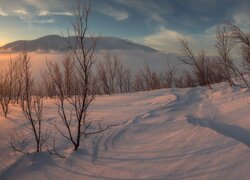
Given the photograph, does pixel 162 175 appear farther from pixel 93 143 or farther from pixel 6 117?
pixel 6 117

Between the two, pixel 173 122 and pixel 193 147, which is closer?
pixel 193 147

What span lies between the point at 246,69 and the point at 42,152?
35.9 ft

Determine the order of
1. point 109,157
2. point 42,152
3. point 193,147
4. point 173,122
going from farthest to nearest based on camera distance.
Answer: point 173,122, point 42,152, point 109,157, point 193,147

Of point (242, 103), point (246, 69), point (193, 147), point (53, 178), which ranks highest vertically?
point (246, 69)

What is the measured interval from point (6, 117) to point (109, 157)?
19.7 feet

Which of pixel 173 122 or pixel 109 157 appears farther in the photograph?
pixel 173 122

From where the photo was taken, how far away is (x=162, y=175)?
372 centimetres

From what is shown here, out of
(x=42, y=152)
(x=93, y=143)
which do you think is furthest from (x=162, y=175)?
(x=42, y=152)

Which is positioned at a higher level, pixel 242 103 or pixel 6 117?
pixel 242 103

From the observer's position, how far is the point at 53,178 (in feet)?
13.8

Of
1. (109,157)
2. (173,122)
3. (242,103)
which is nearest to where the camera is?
(109,157)

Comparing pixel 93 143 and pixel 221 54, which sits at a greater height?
pixel 221 54

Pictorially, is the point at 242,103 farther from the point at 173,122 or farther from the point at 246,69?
the point at 246,69

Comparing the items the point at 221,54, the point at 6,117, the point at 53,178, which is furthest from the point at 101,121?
the point at 221,54
